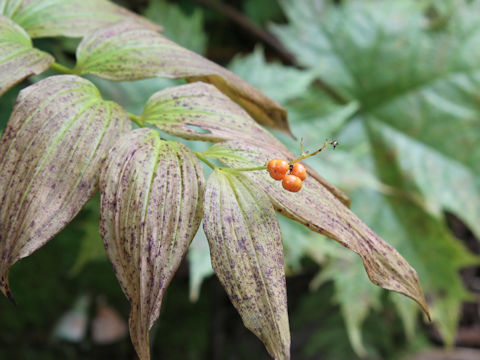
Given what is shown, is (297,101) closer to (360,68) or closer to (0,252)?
(360,68)

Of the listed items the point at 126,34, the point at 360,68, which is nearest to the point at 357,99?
the point at 360,68

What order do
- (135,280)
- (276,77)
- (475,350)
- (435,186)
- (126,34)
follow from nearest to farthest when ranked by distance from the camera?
(135,280) < (126,34) < (276,77) < (435,186) < (475,350)

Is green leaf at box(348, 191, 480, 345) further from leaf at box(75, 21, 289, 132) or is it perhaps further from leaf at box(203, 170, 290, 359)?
leaf at box(203, 170, 290, 359)

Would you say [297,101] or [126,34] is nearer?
[126,34]

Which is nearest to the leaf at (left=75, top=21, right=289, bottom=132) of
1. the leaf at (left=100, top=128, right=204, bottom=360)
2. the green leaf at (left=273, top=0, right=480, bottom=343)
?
the leaf at (left=100, top=128, right=204, bottom=360)

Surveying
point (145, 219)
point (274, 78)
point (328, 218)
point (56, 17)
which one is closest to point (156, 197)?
point (145, 219)

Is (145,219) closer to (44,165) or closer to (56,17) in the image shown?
(44,165)
